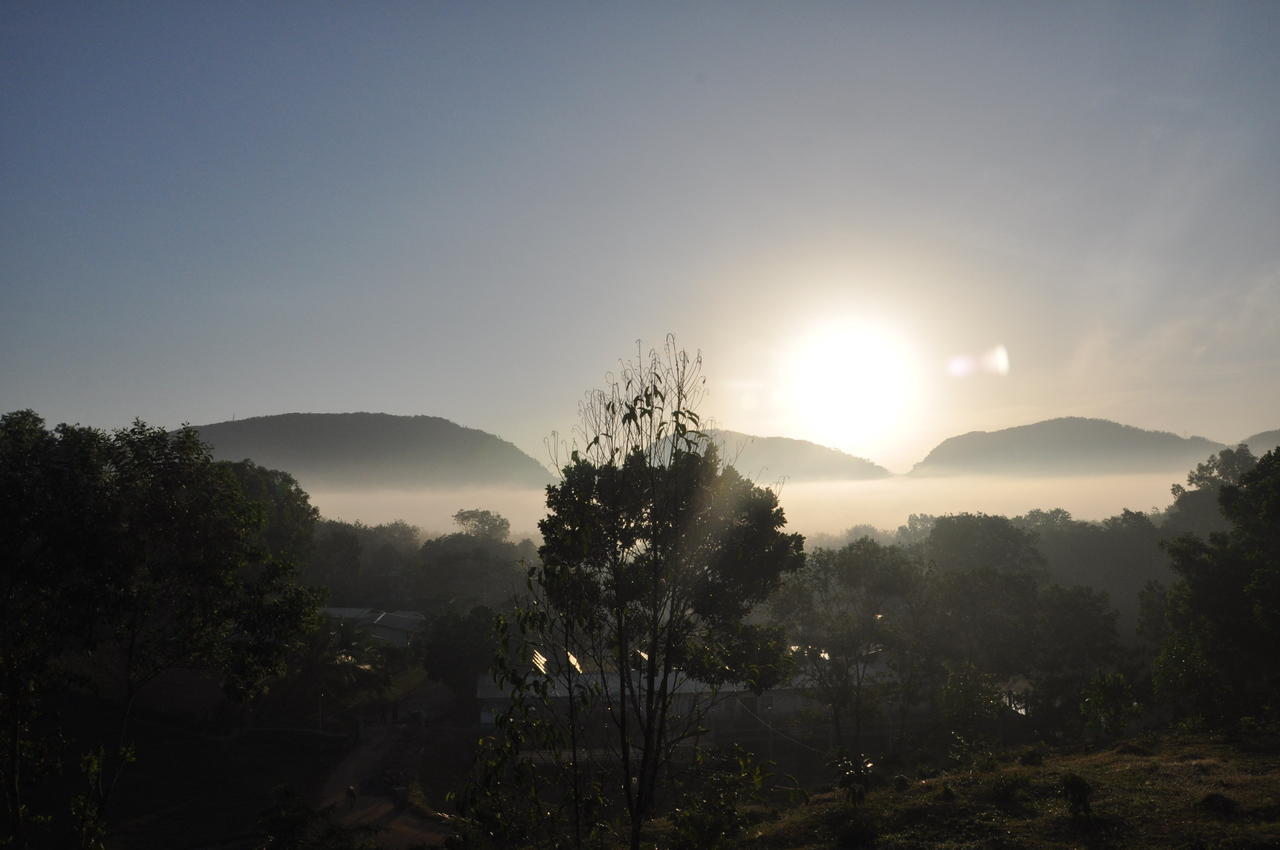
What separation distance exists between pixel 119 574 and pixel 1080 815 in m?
17.8

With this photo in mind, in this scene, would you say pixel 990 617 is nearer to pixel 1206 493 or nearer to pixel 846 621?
pixel 846 621

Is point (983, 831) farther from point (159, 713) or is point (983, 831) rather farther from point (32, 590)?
point (159, 713)

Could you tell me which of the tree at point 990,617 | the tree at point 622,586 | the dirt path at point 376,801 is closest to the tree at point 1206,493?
the tree at point 990,617

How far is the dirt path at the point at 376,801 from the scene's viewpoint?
2287 centimetres

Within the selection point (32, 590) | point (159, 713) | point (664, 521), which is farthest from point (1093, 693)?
point (159, 713)

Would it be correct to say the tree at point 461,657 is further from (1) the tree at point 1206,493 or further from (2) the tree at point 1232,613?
(1) the tree at point 1206,493

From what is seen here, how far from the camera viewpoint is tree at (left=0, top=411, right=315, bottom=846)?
36.5ft

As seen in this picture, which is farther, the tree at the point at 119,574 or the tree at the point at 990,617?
the tree at the point at 990,617

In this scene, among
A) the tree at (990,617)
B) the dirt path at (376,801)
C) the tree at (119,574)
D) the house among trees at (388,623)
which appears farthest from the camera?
the house among trees at (388,623)

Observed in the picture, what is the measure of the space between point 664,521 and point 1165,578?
79149 mm

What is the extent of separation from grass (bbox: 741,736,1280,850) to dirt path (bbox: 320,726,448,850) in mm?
12140

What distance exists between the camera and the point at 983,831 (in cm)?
1311

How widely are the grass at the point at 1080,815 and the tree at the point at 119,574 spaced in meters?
11.5

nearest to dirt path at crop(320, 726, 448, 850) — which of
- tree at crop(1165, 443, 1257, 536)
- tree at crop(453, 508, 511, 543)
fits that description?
tree at crop(453, 508, 511, 543)
